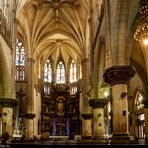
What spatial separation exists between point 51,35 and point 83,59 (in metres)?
5.78

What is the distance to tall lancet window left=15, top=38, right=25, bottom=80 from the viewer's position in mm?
46594

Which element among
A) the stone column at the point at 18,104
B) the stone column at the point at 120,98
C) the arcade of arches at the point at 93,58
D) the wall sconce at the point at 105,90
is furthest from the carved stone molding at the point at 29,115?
the stone column at the point at 120,98

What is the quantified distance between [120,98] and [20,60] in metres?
29.9

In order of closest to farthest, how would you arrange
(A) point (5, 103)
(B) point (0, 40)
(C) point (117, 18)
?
(C) point (117, 18)
(B) point (0, 40)
(A) point (5, 103)

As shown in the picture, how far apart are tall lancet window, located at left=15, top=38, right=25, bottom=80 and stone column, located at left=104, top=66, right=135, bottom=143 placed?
28.4 metres

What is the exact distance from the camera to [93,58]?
31.4 metres

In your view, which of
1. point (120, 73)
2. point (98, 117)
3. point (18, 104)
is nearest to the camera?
point (120, 73)

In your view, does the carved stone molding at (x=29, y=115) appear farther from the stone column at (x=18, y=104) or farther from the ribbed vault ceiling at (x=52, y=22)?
the ribbed vault ceiling at (x=52, y=22)

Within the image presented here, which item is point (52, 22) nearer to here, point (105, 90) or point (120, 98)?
point (105, 90)

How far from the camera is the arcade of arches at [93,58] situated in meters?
19.4

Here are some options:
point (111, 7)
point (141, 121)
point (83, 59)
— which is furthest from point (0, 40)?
point (83, 59)

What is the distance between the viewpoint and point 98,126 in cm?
2838

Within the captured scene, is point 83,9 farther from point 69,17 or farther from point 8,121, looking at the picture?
point 8,121

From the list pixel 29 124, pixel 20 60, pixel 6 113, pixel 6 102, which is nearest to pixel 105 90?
pixel 6 102
